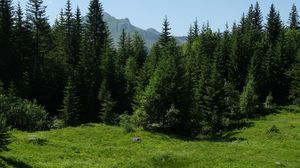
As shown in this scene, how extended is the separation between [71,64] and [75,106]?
20.9m

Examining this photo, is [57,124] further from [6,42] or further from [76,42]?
[76,42]

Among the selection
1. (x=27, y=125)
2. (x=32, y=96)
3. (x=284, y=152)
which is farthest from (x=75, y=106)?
(x=284, y=152)

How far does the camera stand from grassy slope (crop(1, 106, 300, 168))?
34.6 m

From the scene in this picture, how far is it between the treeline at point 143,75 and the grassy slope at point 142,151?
9.44 metres

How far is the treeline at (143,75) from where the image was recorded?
197ft

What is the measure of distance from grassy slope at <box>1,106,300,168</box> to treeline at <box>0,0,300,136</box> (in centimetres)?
944

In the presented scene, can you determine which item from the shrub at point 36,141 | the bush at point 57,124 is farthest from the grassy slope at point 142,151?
the bush at point 57,124

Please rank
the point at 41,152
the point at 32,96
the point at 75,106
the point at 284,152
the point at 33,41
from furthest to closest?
the point at 33,41
the point at 32,96
the point at 75,106
the point at 284,152
the point at 41,152

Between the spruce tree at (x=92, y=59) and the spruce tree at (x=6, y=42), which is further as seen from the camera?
the spruce tree at (x=6, y=42)

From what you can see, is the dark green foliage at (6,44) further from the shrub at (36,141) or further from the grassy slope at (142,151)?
the shrub at (36,141)

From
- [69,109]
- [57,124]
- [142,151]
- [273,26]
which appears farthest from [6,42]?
[273,26]

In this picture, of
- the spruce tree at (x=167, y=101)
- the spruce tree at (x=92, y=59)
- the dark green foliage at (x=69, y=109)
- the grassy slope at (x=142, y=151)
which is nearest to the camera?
the grassy slope at (x=142, y=151)

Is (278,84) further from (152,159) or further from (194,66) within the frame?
(152,159)

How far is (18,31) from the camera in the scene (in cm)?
8769
